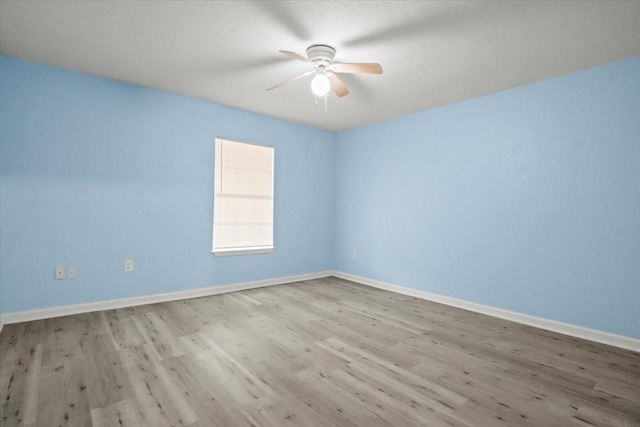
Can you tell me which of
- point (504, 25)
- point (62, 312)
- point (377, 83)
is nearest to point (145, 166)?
point (62, 312)

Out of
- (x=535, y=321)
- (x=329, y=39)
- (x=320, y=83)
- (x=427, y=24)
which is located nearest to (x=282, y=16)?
(x=329, y=39)

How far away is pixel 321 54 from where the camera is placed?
2.71m

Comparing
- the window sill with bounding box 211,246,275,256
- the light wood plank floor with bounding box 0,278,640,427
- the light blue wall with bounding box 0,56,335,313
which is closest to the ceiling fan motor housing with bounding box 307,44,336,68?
the light blue wall with bounding box 0,56,335,313

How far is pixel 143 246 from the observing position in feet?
12.3

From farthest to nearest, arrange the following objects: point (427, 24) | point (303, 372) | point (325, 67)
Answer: point (325, 67) < point (427, 24) < point (303, 372)

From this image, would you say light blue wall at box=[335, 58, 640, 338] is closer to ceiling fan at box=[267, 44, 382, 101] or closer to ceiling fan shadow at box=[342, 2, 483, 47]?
ceiling fan shadow at box=[342, 2, 483, 47]

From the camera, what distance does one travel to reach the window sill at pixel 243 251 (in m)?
4.32

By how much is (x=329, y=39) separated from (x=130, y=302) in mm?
3589

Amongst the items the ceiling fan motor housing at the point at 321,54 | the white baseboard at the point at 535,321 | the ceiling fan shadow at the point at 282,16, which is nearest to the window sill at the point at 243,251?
the white baseboard at the point at 535,321

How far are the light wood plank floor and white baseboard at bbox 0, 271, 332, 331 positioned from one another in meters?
0.10

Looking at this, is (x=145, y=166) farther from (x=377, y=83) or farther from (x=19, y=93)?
(x=377, y=83)

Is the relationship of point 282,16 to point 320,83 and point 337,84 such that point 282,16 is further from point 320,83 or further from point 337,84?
point 337,84

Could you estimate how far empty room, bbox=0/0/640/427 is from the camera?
2.06m

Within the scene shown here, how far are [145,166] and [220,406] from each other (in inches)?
119
